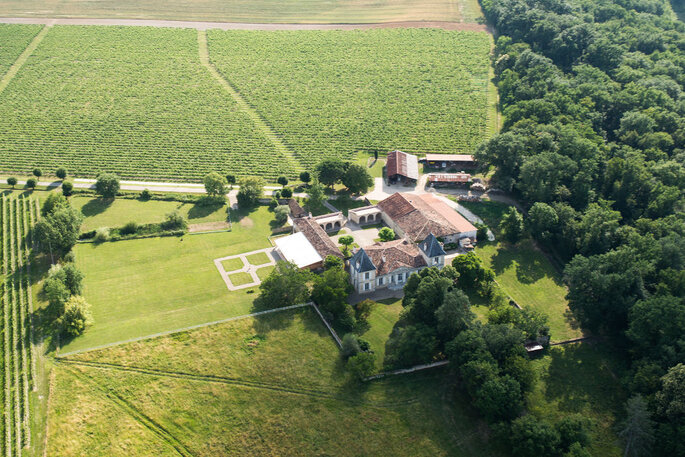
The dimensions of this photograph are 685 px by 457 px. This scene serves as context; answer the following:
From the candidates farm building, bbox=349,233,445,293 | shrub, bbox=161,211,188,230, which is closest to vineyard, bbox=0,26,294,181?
shrub, bbox=161,211,188,230

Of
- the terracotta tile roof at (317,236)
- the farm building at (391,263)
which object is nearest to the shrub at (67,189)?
the terracotta tile roof at (317,236)

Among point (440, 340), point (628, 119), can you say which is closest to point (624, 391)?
point (440, 340)

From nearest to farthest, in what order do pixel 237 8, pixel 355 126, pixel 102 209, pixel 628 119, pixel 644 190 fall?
pixel 644 190 < pixel 102 209 < pixel 628 119 < pixel 355 126 < pixel 237 8

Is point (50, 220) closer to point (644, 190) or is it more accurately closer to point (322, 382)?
point (322, 382)

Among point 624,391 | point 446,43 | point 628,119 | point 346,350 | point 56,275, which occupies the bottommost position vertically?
point 624,391

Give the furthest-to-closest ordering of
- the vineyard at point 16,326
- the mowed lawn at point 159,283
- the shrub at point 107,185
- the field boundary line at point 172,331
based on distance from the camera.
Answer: the shrub at point 107,185 → the mowed lawn at point 159,283 → the field boundary line at point 172,331 → the vineyard at point 16,326

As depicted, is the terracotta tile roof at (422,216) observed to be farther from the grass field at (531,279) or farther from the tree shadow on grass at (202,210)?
the tree shadow on grass at (202,210)

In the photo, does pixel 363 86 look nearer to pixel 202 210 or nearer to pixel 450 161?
pixel 450 161
